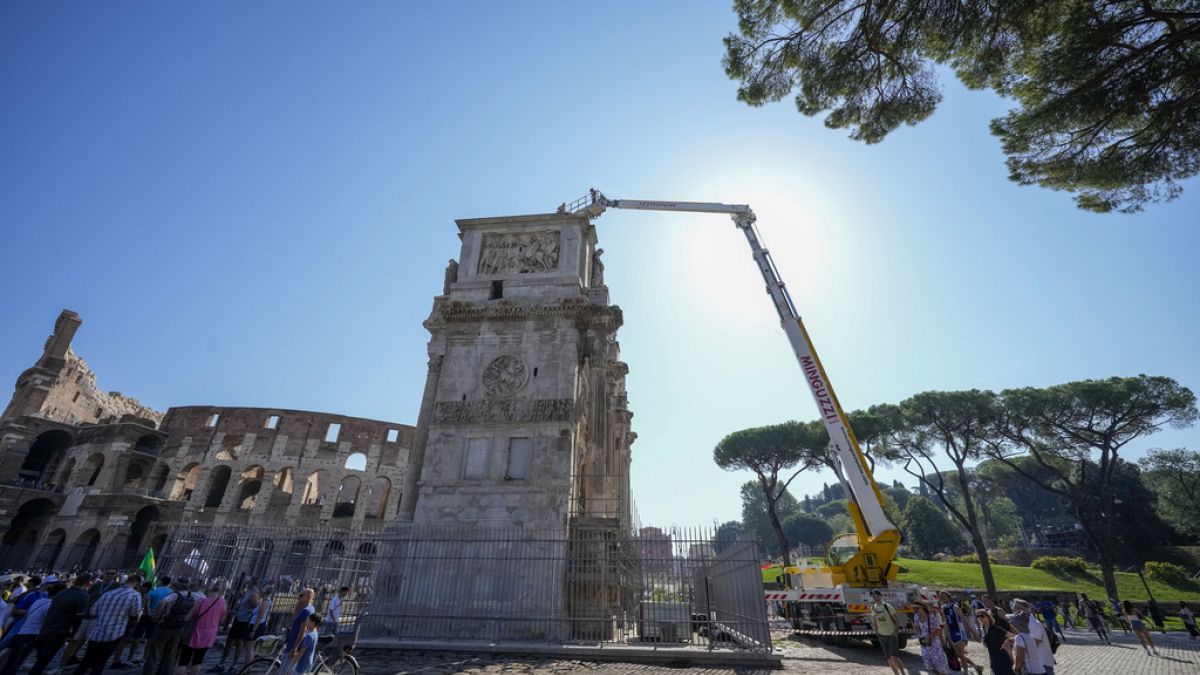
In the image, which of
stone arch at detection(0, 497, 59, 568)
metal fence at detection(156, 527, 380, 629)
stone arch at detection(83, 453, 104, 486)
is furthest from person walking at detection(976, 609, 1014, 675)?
stone arch at detection(0, 497, 59, 568)

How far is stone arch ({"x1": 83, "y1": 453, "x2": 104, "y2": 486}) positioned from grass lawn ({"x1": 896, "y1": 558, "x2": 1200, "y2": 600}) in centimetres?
5405

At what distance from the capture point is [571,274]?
17.5m

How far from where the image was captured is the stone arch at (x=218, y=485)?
40.1 meters

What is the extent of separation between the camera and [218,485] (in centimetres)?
4125

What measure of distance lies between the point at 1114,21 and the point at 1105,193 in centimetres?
312

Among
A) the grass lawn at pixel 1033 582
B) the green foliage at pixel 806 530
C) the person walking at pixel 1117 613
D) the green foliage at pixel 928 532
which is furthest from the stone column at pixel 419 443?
the green foliage at pixel 806 530

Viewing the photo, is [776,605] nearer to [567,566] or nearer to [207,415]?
[567,566]

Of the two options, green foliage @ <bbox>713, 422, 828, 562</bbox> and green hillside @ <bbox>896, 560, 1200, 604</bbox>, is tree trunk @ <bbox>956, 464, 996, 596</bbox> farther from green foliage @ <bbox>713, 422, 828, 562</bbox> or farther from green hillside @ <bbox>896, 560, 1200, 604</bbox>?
green foliage @ <bbox>713, 422, 828, 562</bbox>

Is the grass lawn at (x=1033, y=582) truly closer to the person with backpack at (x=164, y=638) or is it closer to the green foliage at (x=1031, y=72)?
the green foliage at (x=1031, y=72)

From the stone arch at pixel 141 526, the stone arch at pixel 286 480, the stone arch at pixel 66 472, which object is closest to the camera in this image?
the stone arch at pixel 141 526

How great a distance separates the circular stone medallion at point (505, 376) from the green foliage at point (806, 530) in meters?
83.3

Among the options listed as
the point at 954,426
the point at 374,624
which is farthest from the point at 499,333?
the point at 954,426

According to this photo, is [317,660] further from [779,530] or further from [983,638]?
[779,530]

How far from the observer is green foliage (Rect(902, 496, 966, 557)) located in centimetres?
Answer: 5384
